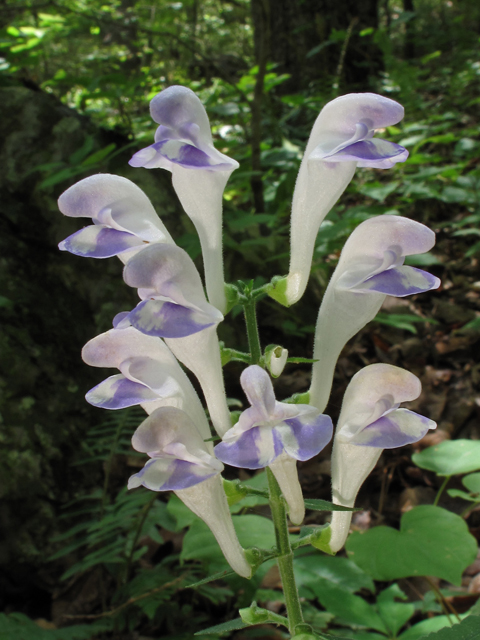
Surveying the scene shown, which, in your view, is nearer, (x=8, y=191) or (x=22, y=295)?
(x=22, y=295)

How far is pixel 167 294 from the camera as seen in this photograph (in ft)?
3.55

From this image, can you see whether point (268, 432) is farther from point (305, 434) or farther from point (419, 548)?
point (419, 548)

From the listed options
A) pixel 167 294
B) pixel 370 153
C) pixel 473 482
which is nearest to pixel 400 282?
pixel 370 153

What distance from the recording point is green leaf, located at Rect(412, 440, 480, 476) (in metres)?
2.23

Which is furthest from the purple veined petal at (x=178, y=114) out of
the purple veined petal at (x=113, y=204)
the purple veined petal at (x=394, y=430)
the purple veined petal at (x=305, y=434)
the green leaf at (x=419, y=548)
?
the green leaf at (x=419, y=548)

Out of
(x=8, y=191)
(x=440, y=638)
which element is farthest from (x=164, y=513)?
(x=8, y=191)

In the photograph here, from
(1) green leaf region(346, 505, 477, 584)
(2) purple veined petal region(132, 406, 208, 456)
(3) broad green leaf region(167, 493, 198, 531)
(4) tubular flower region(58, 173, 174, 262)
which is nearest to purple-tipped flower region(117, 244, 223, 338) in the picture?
(4) tubular flower region(58, 173, 174, 262)

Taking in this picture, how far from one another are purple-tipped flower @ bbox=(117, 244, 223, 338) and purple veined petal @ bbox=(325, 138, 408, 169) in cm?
41

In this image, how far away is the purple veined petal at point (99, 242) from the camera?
1127mm

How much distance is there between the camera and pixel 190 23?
1002cm

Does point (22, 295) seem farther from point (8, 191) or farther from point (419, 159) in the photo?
point (419, 159)

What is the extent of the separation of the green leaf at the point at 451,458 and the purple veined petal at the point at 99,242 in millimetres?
1750

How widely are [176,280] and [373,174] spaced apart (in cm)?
533

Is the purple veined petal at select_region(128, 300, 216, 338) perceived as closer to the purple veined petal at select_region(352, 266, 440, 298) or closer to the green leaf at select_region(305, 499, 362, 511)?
the purple veined petal at select_region(352, 266, 440, 298)
